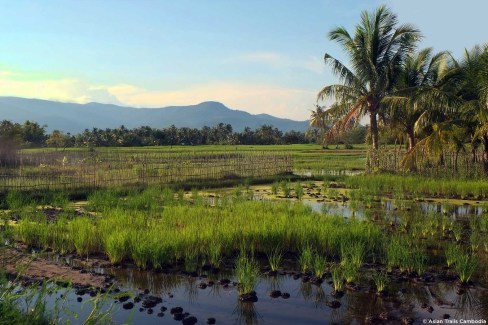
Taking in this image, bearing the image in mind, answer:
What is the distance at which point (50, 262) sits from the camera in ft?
24.9

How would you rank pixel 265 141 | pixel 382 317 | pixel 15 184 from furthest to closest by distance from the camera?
pixel 265 141 → pixel 15 184 → pixel 382 317

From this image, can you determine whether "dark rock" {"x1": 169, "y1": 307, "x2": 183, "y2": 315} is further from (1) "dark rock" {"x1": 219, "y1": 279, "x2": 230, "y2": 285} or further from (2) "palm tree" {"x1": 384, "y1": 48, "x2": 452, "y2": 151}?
(2) "palm tree" {"x1": 384, "y1": 48, "x2": 452, "y2": 151}

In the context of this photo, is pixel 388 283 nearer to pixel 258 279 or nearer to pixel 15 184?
pixel 258 279

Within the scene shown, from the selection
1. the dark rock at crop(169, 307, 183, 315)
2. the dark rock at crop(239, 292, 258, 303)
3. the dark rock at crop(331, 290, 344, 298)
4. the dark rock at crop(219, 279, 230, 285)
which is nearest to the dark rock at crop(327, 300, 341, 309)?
the dark rock at crop(331, 290, 344, 298)

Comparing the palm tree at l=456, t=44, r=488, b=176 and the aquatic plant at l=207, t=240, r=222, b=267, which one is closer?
the aquatic plant at l=207, t=240, r=222, b=267

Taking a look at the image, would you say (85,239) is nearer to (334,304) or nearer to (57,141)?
(334,304)

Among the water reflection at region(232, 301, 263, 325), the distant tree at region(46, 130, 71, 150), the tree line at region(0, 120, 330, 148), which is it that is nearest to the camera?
the water reflection at region(232, 301, 263, 325)

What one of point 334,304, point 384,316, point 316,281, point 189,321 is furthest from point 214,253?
point 384,316

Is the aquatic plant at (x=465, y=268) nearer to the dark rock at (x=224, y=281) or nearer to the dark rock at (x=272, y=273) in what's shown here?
the dark rock at (x=272, y=273)

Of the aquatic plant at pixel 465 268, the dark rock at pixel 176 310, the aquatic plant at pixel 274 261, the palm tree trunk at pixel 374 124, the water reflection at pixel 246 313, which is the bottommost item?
the water reflection at pixel 246 313

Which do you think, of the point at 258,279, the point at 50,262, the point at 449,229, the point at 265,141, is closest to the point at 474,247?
the point at 449,229

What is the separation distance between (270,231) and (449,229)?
4.42 metres

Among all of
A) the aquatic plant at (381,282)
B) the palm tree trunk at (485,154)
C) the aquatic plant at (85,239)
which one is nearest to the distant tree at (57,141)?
the palm tree trunk at (485,154)

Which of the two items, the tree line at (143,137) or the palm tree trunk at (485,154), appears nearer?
the palm tree trunk at (485,154)
